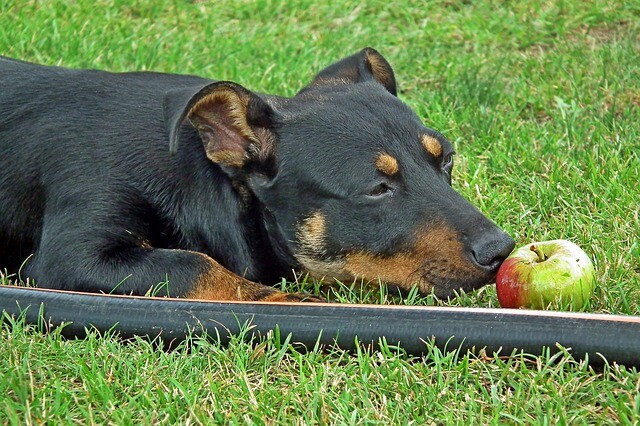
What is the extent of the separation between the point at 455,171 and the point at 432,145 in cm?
146

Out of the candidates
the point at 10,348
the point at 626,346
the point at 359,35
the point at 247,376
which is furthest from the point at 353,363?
the point at 359,35

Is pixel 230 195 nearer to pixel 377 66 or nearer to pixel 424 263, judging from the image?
pixel 424 263

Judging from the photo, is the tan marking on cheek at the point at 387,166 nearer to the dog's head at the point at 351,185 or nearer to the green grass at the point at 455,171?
the dog's head at the point at 351,185

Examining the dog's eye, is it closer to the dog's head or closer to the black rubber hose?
the dog's head

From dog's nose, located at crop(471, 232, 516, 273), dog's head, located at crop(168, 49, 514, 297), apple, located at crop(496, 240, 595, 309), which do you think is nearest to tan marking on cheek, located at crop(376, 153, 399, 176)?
dog's head, located at crop(168, 49, 514, 297)

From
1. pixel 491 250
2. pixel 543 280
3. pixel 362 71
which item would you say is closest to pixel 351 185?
pixel 491 250

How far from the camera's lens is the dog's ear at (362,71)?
202 inches

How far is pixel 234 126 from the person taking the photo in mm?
4441

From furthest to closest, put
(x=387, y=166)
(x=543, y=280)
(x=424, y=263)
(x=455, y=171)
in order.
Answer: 1. (x=455, y=171)
2. (x=387, y=166)
3. (x=424, y=263)
4. (x=543, y=280)

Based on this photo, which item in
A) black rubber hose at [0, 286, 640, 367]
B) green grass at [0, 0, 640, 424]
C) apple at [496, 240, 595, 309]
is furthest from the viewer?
apple at [496, 240, 595, 309]

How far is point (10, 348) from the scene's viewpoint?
381cm

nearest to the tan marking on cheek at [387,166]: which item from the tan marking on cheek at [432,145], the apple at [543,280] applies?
the tan marking on cheek at [432,145]

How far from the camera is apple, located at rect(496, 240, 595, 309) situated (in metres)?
4.00

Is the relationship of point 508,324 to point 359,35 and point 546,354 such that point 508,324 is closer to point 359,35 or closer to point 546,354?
point 546,354
